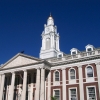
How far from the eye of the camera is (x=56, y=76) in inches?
1270

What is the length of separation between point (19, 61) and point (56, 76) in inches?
324

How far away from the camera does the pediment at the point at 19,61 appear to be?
33.1 m

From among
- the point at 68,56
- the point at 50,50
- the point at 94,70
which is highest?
the point at 50,50

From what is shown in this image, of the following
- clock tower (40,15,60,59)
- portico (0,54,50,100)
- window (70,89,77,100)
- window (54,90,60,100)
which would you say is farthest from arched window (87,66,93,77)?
clock tower (40,15,60,59)

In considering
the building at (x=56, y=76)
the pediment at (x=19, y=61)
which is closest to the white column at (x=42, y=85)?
the building at (x=56, y=76)

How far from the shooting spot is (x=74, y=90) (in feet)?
97.5

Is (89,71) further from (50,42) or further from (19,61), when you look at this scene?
(50,42)

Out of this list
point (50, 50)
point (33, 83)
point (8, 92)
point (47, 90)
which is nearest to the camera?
point (47, 90)

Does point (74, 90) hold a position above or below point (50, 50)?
below

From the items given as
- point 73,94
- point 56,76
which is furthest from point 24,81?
point 73,94

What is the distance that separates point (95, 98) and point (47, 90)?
8.85 m

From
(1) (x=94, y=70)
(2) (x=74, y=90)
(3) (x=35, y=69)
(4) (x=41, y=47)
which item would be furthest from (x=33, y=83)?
(4) (x=41, y=47)

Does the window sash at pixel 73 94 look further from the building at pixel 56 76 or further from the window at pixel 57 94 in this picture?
the window at pixel 57 94

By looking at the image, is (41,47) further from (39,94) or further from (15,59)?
(39,94)
